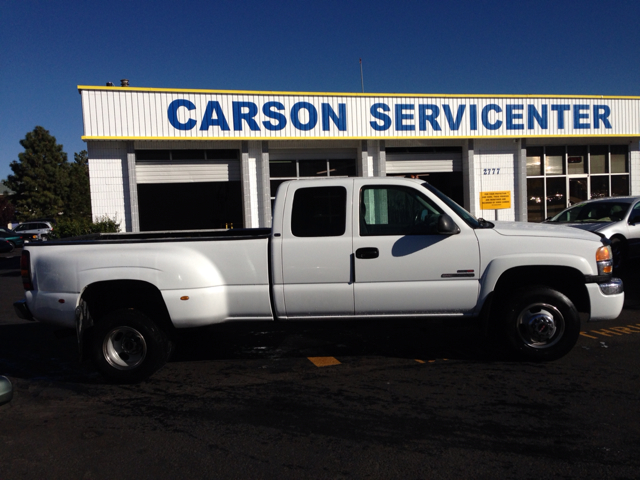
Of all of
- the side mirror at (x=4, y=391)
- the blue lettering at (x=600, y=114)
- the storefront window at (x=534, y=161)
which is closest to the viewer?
the side mirror at (x=4, y=391)

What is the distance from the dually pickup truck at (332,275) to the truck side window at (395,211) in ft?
0.05

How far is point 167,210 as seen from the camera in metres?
17.2

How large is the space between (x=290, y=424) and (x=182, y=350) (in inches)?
111

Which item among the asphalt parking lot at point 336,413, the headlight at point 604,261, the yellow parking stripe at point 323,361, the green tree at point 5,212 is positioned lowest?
the asphalt parking lot at point 336,413

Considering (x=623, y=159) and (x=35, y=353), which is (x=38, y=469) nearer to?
(x=35, y=353)

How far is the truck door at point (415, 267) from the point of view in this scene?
17.4 feet

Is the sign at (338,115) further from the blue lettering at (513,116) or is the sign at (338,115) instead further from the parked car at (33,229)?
the parked car at (33,229)

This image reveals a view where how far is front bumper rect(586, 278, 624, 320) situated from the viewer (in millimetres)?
5305

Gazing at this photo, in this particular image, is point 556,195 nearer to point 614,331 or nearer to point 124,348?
point 614,331

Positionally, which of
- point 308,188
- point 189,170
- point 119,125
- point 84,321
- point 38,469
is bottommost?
point 38,469

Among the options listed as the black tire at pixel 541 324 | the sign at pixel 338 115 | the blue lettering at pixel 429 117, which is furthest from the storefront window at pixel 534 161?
the black tire at pixel 541 324

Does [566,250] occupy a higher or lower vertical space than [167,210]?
lower

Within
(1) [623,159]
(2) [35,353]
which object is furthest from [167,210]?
(1) [623,159]

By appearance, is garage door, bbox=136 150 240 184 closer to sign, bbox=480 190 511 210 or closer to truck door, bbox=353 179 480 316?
sign, bbox=480 190 511 210
